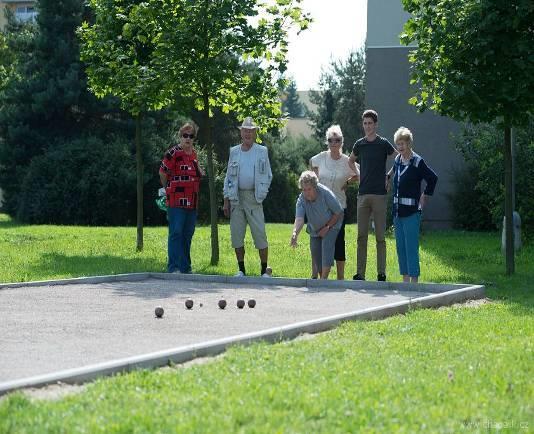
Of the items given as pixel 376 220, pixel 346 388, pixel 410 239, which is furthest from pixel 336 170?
pixel 346 388

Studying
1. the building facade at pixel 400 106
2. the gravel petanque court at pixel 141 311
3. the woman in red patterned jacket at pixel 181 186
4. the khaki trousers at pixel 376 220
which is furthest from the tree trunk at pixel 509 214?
the building facade at pixel 400 106

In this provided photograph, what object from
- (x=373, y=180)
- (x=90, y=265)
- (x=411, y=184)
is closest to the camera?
(x=411, y=184)

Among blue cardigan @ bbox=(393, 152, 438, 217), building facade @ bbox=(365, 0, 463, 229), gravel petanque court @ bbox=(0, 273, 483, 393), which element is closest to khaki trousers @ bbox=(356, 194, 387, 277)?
blue cardigan @ bbox=(393, 152, 438, 217)

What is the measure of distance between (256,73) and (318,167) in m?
3.45

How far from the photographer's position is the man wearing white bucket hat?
1313 cm

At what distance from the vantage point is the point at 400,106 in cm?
3025

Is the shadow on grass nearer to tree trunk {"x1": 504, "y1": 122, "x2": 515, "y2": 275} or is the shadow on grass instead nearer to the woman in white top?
the woman in white top

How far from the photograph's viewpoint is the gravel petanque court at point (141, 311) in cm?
→ 704

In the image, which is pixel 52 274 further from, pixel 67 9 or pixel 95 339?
pixel 67 9

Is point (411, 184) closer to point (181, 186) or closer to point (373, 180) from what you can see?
point (373, 180)

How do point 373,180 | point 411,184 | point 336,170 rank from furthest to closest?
1. point 336,170
2. point 373,180
3. point 411,184

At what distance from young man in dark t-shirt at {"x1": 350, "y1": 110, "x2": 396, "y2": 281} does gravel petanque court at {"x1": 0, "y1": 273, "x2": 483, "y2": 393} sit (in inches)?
42.0

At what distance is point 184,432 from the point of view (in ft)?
15.2

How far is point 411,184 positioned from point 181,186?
3.30m
